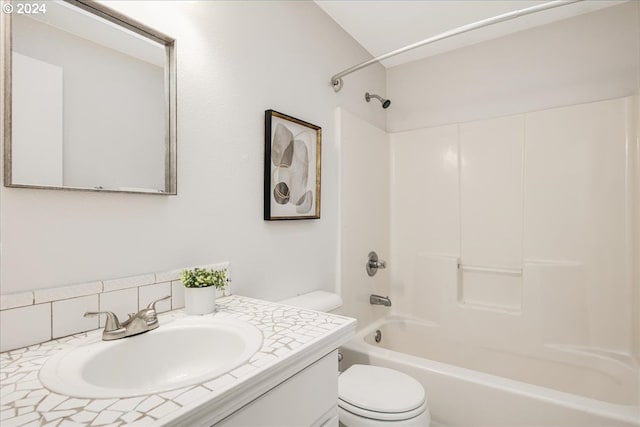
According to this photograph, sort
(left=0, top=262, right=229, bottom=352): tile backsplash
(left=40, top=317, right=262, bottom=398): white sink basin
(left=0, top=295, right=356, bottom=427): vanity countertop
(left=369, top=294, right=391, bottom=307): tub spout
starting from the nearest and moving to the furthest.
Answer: (left=0, top=295, right=356, bottom=427): vanity countertop → (left=40, top=317, right=262, bottom=398): white sink basin → (left=0, top=262, right=229, bottom=352): tile backsplash → (left=369, top=294, right=391, bottom=307): tub spout

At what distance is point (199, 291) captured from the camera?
1.05 m

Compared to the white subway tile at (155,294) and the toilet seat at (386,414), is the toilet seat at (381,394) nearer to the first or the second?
the toilet seat at (386,414)

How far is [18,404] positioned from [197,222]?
0.72 metres

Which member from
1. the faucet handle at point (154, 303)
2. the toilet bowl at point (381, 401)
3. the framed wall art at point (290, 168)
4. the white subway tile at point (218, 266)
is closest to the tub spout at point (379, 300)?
the toilet bowl at point (381, 401)

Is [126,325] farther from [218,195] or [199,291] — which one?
[218,195]

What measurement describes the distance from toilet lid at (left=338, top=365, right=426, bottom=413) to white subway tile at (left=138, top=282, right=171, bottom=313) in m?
0.79

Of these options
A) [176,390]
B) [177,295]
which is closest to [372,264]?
[177,295]

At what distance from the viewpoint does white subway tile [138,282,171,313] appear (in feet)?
3.35

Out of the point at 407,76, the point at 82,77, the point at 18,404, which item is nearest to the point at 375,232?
the point at 407,76

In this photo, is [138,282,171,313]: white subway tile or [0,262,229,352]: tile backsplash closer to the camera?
[0,262,229,352]: tile backsplash

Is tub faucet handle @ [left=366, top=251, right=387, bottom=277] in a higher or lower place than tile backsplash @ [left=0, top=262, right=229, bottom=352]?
lower

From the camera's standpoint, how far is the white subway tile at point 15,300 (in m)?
0.77

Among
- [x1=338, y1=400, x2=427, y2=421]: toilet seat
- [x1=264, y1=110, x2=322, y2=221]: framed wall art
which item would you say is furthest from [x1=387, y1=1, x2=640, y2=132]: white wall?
[x1=338, y1=400, x2=427, y2=421]: toilet seat

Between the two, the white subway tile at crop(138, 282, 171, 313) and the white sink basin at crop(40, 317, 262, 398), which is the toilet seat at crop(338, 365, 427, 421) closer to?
the white sink basin at crop(40, 317, 262, 398)
